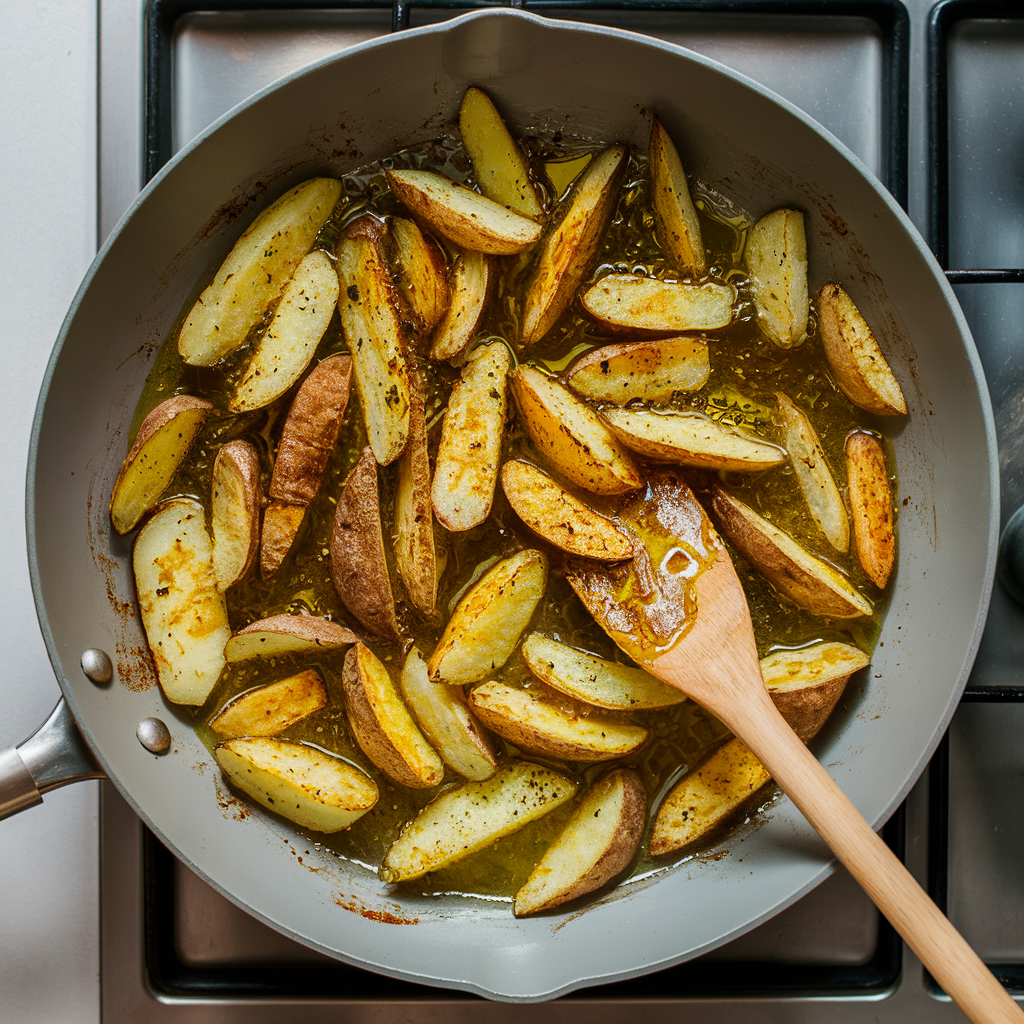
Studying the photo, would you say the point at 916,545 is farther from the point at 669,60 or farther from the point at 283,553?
the point at 283,553

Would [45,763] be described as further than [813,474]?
No

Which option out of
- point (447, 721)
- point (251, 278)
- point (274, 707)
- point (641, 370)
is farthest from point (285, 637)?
point (641, 370)

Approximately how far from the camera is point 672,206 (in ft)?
3.51

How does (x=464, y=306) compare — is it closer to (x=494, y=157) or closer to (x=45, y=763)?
(x=494, y=157)

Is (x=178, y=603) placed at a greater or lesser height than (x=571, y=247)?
lesser

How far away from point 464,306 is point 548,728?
0.55m

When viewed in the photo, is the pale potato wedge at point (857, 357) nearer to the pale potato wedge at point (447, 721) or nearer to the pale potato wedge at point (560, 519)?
the pale potato wedge at point (560, 519)

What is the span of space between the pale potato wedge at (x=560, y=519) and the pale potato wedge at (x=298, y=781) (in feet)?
1.35

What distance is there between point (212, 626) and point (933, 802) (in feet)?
3.20

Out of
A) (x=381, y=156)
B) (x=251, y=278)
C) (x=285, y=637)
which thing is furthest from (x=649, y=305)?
(x=285, y=637)

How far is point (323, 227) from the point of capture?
1.12 metres

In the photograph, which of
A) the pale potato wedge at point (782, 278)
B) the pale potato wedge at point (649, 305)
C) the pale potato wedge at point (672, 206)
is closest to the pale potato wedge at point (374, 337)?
the pale potato wedge at point (649, 305)

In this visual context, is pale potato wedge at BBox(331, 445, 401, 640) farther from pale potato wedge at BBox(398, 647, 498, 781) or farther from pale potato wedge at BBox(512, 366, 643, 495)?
pale potato wedge at BBox(512, 366, 643, 495)

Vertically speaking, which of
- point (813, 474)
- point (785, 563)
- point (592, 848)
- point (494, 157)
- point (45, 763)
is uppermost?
point (494, 157)
